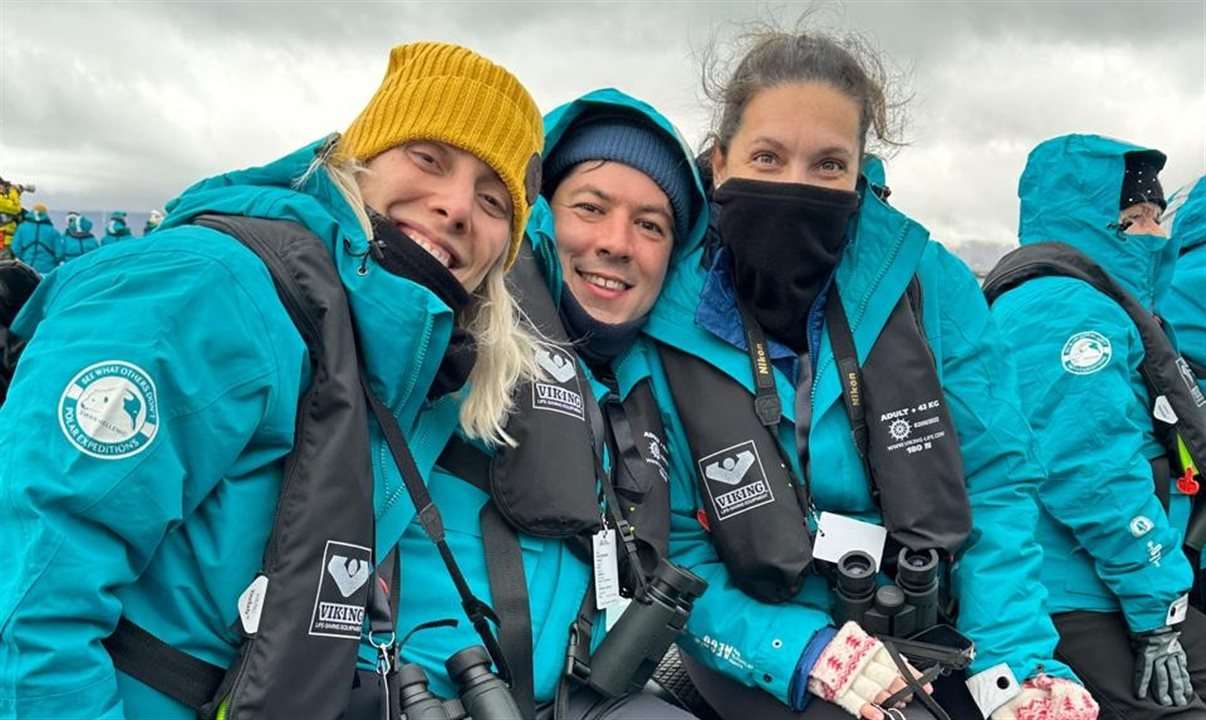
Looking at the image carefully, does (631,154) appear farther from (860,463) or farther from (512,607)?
(512,607)

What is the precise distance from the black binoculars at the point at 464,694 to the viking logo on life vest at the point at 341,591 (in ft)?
0.59

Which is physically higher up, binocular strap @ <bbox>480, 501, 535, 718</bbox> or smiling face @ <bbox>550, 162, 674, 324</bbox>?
smiling face @ <bbox>550, 162, 674, 324</bbox>

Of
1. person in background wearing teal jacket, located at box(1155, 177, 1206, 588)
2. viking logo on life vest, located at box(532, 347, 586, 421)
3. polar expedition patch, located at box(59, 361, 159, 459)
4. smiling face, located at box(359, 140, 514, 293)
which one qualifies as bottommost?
polar expedition patch, located at box(59, 361, 159, 459)

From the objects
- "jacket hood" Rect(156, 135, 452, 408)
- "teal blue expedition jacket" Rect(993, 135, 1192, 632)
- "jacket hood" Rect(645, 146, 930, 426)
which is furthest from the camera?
"teal blue expedition jacket" Rect(993, 135, 1192, 632)

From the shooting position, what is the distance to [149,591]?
4.50ft

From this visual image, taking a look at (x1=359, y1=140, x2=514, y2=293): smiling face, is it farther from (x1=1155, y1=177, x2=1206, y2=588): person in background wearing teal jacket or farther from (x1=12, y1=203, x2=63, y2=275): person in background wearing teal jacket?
(x1=12, y1=203, x2=63, y2=275): person in background wearing teal jacket

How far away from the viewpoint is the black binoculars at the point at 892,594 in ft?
7.30

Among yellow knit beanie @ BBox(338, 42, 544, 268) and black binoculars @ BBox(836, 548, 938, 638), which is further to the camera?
black binoculars @ BBox(836, 548, 938, 638)

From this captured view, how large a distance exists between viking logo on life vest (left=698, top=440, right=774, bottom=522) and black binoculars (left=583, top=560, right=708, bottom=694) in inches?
10.6

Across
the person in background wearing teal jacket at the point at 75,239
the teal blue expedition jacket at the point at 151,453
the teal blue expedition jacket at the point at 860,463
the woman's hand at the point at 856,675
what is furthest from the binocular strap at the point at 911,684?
the person in background wearing teal jacket at the point at 75,239

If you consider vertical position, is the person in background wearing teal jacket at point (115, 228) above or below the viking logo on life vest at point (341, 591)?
above

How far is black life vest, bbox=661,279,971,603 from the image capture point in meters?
2.30

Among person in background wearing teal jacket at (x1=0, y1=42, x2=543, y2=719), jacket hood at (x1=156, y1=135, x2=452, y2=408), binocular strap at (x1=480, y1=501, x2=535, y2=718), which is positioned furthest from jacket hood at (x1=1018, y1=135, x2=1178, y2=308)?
jacket hood at (x1=156, y1=135, x2=452, y2=408)

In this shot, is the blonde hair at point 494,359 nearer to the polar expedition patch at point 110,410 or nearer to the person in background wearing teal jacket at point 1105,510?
the polar expedition patch at point 110,410
